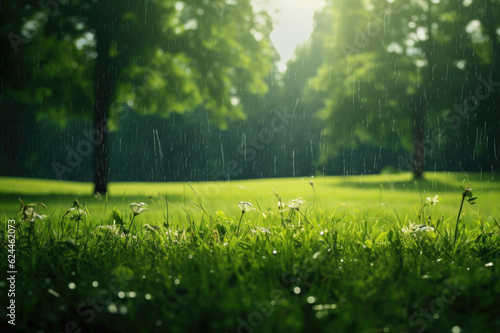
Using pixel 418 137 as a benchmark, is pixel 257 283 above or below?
below

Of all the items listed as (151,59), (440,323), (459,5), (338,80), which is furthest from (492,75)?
(440,323)

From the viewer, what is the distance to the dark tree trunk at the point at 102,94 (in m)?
11.7

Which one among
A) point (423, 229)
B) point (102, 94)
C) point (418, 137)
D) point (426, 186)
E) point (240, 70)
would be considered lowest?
point (426, 186)

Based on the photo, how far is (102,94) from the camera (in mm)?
12281

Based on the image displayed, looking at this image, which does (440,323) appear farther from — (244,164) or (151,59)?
(244,164)

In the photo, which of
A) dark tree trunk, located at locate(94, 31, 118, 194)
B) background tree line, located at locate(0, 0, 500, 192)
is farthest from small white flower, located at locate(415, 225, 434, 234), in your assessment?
dark tree trunk, located at locate(94, 31, 118, 194)

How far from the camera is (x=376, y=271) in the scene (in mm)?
2148

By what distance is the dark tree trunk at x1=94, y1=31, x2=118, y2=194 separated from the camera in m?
11.7

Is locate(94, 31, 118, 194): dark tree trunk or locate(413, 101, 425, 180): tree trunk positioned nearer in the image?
locate(94, 31, 118, 194): dark tree trunk

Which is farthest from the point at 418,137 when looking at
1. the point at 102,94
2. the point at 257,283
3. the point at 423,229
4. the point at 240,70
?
the point at 257,283

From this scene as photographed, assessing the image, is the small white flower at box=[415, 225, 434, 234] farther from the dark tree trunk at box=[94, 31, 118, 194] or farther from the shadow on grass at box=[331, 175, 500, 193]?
the dark tree trunk at box=[94, 31, 118, 194]

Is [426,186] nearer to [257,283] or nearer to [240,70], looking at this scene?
[240,70]

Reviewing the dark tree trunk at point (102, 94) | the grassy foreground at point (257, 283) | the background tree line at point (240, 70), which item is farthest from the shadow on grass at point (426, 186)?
the grassy foreground at point (257, 283)

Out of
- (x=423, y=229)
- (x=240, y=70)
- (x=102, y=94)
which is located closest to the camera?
(x=423, y=229)
